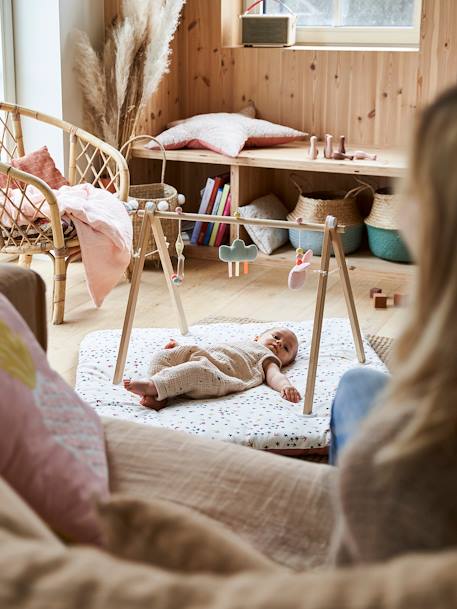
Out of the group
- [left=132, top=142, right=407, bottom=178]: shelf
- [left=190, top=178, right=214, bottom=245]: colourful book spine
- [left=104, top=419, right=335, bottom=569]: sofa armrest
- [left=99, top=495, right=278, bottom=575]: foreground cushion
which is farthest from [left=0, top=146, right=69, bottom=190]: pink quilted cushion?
[left=99, top=495, right=278, bottom=575]: foreground cushion

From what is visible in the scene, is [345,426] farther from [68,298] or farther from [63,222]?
[68,298]

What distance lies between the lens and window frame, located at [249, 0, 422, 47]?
187 inches

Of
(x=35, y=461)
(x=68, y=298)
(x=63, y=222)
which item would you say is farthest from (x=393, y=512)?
(x=68, y=298)

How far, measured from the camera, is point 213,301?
409 cm

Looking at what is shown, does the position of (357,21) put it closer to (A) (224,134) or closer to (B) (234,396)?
(A) (224,134)

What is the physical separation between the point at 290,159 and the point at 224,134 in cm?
36

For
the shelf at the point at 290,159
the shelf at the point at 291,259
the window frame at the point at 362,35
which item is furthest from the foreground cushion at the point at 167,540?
the window frame at the point at 362,35

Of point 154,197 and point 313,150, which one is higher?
point 313,150

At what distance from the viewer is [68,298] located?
4094 mm

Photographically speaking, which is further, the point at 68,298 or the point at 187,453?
the point at 68,298

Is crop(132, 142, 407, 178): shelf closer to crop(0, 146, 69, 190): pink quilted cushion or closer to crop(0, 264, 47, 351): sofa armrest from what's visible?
crop(0, 146, 69, 190): pink quilted cushion

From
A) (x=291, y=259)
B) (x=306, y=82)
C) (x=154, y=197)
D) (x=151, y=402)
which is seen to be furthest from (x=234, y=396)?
(x=306, y=82)

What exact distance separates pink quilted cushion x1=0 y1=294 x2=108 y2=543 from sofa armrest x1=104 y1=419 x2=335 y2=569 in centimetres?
12

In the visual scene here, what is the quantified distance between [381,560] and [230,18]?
4458mm
